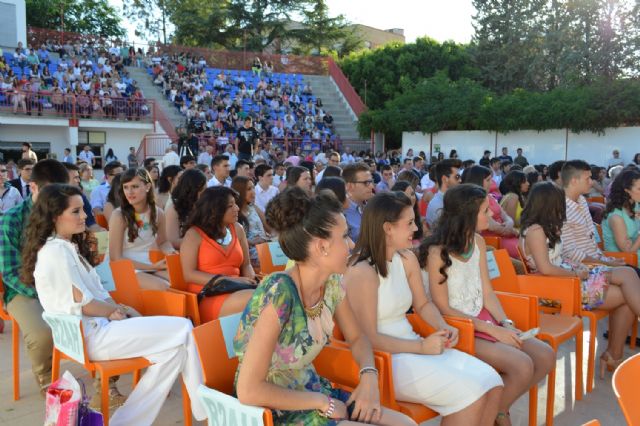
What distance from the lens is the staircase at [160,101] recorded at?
20516 millimetres

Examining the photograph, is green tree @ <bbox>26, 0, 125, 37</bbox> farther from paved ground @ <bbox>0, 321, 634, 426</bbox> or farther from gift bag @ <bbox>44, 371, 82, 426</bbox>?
gift bag @ <bbox>44, 371, 82, 426</bbox>

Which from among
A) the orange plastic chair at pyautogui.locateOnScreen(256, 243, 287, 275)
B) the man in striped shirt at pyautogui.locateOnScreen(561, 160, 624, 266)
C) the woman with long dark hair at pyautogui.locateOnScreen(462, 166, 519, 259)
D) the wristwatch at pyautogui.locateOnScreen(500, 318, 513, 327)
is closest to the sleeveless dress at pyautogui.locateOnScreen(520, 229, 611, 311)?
the man in striped shirt at pyautogui.locateOnScreen(561, 160, 624, 266)

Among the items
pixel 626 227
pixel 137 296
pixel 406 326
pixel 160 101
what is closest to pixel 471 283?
pixel 406 326

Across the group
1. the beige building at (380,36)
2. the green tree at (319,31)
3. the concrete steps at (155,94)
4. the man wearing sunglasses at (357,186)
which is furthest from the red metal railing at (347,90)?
the man wearing sunglasses at (357,186)

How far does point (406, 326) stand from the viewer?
290cm

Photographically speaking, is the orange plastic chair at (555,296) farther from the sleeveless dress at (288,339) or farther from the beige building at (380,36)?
the beige building at (380,36)

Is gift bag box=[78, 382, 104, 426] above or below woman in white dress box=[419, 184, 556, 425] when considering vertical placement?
below

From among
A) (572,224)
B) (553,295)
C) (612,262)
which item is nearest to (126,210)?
(553,295)

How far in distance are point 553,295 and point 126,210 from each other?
3261 mm

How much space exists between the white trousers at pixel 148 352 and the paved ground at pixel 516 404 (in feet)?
1.35

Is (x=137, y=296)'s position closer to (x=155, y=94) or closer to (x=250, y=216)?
(x=250, y=216)

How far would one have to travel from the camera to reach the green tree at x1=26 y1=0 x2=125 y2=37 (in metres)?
32.9

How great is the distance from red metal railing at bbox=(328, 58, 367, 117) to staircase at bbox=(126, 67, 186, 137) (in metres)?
8.78

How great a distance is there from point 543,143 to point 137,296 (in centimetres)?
1971
